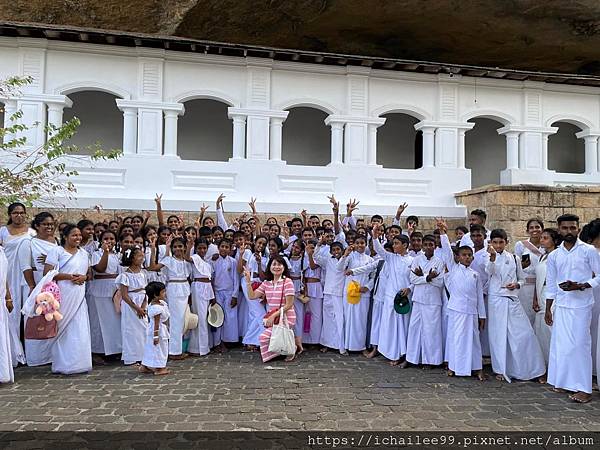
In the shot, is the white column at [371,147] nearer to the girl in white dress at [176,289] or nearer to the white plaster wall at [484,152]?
the white plaster wall at [484,152]

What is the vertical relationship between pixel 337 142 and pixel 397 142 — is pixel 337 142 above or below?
below

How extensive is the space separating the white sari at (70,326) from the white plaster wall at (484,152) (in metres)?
13.3

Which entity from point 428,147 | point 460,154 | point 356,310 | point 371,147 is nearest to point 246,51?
point 371,147

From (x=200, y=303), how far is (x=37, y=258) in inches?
86.8

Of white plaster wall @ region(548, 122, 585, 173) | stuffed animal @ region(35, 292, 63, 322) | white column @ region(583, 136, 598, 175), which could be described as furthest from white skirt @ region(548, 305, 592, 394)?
white plaster wall @ region(548, 122, 585, 173)

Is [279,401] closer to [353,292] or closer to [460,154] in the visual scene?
[353,292]

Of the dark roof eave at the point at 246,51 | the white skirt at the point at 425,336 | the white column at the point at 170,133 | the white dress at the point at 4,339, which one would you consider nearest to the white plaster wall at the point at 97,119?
the dark roof eave at the point at 246,51

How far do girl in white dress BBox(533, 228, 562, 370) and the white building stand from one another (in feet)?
18.3

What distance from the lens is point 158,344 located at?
5.87 m

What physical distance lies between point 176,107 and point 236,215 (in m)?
3.16

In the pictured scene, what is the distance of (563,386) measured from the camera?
207 inches

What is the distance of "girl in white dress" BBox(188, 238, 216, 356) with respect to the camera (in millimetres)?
6855

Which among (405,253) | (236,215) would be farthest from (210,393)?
(236,215)

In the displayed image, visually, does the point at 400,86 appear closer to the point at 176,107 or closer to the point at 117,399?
the point at 176,107
